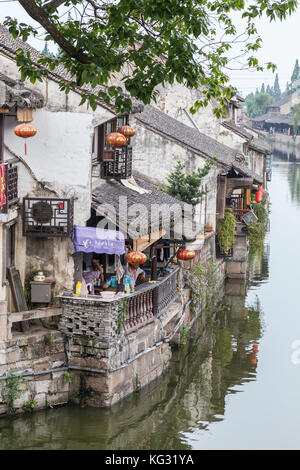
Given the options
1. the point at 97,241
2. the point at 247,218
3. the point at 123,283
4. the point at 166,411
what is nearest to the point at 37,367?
the point at 123,283

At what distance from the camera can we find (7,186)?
15812mm

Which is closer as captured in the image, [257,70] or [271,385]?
[257,70]

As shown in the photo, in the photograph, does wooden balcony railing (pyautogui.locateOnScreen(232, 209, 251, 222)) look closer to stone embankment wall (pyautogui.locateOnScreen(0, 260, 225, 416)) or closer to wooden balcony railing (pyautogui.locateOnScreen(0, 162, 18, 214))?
stone embankment wall (pyautogui.locateOnScreen(0, 260, 225, 416))

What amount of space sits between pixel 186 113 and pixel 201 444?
69.8ft

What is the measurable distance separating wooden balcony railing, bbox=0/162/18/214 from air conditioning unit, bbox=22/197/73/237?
0.43m

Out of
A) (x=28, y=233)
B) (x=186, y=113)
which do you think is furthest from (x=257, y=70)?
(x=186, y=113)

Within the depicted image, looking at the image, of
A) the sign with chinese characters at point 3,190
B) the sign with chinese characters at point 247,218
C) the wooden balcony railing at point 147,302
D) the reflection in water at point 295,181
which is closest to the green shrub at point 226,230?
the sign with chinese characters at point 247,218

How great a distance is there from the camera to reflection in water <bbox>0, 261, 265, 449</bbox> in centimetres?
1574

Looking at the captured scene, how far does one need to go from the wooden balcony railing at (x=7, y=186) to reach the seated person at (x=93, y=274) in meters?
3.11

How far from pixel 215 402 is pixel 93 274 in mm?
4524

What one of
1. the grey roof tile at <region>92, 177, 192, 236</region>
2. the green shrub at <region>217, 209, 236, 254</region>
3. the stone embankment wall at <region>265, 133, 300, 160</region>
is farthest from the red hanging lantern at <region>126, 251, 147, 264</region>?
the stone embankment wall at <region>265, 133, 300, 160</region>

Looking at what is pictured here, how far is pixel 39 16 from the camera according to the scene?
1416 cm
